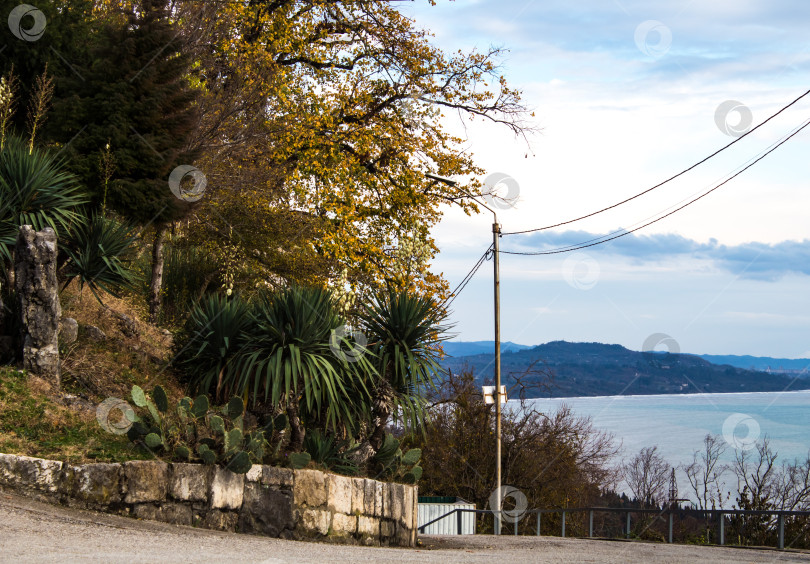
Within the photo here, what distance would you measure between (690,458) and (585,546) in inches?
5189

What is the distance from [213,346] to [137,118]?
188 inches

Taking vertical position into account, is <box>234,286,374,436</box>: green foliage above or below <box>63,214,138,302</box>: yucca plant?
below

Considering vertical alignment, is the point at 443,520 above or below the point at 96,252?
below

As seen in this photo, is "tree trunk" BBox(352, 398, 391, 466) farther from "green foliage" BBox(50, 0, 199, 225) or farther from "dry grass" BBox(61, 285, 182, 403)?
"green foliage" BBox(50, 0, 199, 225)

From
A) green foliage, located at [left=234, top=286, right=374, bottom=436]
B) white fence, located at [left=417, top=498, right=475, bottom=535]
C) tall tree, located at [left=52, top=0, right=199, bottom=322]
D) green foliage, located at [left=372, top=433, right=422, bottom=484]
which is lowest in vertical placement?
white fence, located at [left=417, top=498, right=475, bottom=535]

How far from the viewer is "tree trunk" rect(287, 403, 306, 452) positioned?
A: 39.8ft

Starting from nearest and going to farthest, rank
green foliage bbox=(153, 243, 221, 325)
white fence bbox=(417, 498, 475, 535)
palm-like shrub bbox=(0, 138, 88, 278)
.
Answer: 1. palm-like shrub bbox=(0, 138, 88, 278)
2. green foliage bbox=(153, 243, 221, 325)
3. white fence bbox=(417, 498, 475, 535)

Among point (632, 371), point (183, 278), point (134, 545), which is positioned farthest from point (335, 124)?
point (632, 371)

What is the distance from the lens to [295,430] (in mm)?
12164

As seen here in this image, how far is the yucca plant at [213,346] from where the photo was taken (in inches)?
483

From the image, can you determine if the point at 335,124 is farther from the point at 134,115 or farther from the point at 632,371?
the point at 632,371

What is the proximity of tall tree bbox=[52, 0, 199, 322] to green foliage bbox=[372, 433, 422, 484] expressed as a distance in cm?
516

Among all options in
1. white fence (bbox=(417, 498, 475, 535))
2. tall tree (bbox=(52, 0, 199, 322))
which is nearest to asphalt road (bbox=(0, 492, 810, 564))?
tall tree (bbox=(52, 0, 199, 322))

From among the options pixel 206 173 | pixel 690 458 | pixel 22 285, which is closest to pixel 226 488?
pixel 22 285
